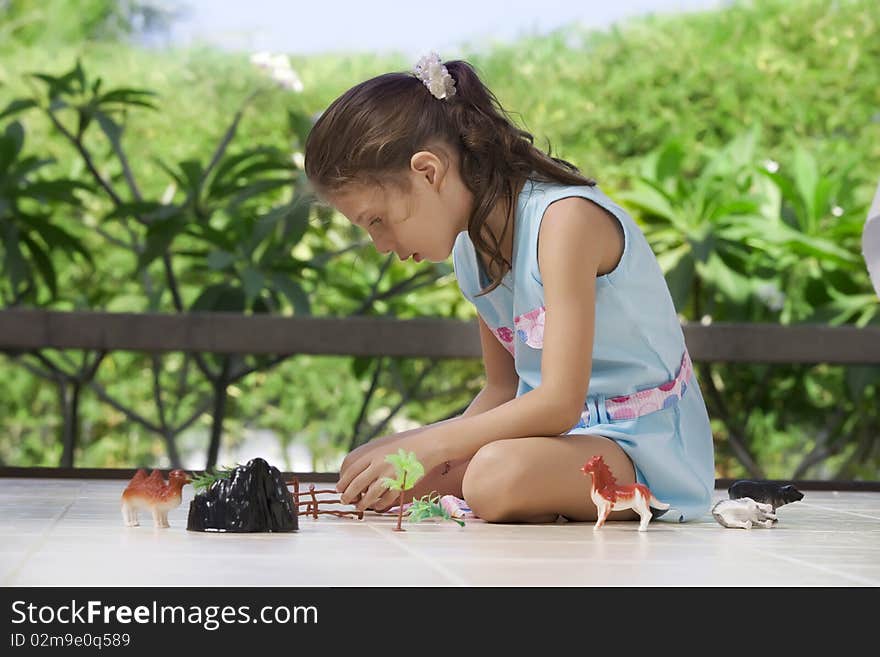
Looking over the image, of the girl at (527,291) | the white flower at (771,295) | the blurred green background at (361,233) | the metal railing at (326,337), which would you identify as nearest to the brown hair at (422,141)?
the girl at (527,291)

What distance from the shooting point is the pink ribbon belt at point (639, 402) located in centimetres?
196

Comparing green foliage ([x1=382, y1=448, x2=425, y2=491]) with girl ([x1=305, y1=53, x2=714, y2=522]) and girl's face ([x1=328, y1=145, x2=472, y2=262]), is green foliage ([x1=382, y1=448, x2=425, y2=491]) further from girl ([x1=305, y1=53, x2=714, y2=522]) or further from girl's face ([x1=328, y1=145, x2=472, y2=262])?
girl's face ([x1=328, y1=145, x2=472, y2=262])

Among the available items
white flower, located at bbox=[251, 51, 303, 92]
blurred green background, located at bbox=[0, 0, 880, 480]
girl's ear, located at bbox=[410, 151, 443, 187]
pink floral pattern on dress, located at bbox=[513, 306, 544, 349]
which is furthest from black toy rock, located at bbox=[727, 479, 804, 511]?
white flower, located at bbox=[251, 51, 303, 92]

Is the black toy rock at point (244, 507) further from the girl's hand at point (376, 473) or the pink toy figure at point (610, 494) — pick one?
the pink toy figure at point (610, 494)

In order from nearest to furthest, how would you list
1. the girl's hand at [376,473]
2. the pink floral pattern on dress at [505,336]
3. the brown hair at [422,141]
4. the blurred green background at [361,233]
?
the girl's hand at [376,473] → the brown hair at [422,141] → the pink floral pattern on dress at [505,336] → the blurred green background at [361,233]

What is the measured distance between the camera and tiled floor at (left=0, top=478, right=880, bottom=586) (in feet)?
3.72

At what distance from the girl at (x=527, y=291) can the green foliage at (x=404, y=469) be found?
0.09 meters

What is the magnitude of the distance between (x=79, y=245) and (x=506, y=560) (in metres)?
2.92

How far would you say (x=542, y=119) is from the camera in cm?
641

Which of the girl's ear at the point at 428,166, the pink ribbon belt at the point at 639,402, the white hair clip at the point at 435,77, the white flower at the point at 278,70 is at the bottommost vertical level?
the pink ribbon belt at the point at 639,402

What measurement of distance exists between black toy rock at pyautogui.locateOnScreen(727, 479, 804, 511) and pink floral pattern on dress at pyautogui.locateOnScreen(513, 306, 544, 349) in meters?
0.39

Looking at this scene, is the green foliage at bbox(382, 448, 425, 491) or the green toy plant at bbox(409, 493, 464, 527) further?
the green toy plant at bbox(409, 493, 464, 527)

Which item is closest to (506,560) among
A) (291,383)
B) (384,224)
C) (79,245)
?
(384,224)
